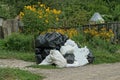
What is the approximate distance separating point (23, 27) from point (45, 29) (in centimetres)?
103

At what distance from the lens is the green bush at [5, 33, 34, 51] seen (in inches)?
622

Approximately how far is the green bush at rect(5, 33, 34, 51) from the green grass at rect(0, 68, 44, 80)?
4.68m

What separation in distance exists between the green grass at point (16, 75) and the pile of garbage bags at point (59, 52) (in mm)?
2099

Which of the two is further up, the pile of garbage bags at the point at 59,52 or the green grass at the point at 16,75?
the green grass at the point at 16,75

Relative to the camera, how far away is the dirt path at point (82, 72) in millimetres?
11211

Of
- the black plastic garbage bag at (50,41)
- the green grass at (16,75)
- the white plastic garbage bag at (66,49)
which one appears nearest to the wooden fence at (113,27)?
the black plastic garbage bag at (50,41)

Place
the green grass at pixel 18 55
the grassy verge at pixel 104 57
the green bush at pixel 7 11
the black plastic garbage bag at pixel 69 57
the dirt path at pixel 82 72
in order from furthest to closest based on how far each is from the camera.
Answer: the green bush at pixel 7 11
the grassy verge at pixel 104 57
the green grass at pixel 18 55
the black plastic garbage bag at pixel 69 57
the dirt path at pixel 82 72

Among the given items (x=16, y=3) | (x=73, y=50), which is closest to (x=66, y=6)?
(x=16, y=3)

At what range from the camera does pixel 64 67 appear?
1299 cm

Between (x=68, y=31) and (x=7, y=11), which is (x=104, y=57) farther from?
(x=7, y=11)

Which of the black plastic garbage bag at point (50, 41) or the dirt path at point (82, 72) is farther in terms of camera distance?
the black plastic garbage bag at point (50, 41)

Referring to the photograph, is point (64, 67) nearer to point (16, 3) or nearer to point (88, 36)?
point (88, 36)

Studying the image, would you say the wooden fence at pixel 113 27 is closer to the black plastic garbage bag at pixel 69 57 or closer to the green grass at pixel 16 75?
the black plastic garbage bag at pixel 69 57

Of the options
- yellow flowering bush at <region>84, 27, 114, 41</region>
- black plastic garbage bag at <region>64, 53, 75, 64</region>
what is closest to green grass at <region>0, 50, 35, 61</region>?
black plastic garbage bag at <region>64, 53, 75, 64</region>
